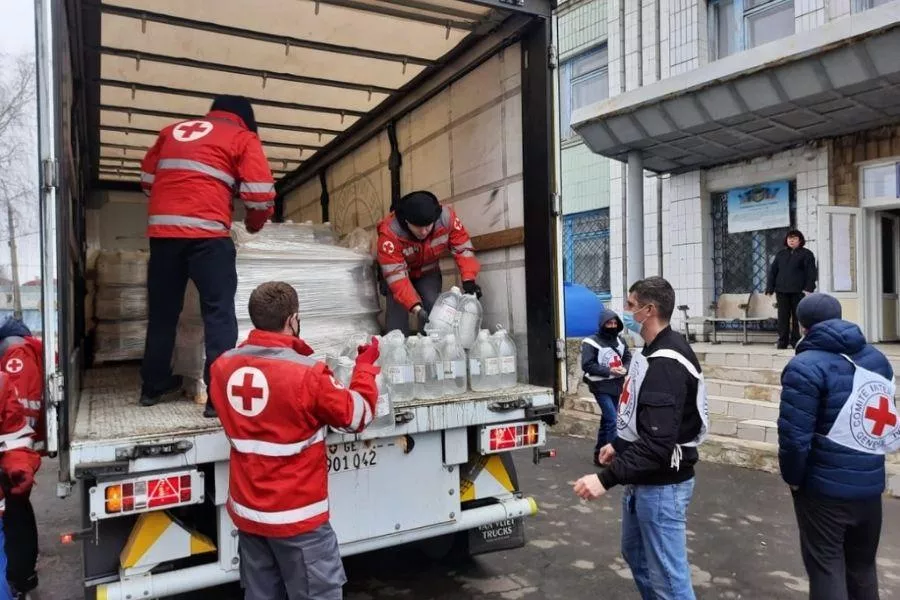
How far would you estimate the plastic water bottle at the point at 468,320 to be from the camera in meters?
4.01

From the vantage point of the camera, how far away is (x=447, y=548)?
3869 millimetres

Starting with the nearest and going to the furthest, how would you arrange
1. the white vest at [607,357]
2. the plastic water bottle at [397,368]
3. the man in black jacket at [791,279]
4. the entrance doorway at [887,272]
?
1. the plastic water bottle at [397,368]
2. the white vest at [607,357]
3. the man in black jacket at [791,279]
4. the entrance doorway at [887,272]

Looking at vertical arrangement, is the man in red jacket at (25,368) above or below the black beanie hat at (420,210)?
below

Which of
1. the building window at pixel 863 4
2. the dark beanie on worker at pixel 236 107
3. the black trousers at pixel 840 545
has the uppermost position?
the building window at pixel 863 4

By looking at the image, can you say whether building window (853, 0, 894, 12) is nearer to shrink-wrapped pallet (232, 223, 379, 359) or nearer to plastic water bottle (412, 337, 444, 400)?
shrink-wrapped pallet (232, 223, 379, 359)

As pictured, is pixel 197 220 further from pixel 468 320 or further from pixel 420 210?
pixel 468 320

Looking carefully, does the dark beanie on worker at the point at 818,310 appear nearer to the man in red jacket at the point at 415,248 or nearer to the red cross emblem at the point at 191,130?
the man in red jacket at the point at 415,248

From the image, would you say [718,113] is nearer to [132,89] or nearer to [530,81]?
[530,81]

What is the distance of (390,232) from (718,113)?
584 centimetres

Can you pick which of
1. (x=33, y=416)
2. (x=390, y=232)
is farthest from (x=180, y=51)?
(x=33, y=416)

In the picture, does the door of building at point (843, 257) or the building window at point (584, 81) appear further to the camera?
the building window at point (584, 81)

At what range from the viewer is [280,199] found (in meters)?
8.62

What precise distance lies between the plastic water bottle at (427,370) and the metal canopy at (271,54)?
5.90ft

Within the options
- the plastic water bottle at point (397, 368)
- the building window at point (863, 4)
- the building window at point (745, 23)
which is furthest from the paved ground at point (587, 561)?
the building window at point (745, 23)
